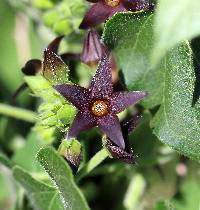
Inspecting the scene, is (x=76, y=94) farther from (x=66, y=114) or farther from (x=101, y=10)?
(x=101, y=10)

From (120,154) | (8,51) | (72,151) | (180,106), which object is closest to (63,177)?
(72,151)

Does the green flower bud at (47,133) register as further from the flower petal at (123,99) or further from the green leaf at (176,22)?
the green leaf at (176,22)

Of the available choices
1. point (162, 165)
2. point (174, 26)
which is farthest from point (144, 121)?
point (174, 26)

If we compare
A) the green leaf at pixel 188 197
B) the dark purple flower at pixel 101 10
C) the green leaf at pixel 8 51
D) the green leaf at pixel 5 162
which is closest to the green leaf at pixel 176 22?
the dark purple flower at pixel 101 10

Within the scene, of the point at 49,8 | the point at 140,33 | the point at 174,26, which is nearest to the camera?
the point at 174,26

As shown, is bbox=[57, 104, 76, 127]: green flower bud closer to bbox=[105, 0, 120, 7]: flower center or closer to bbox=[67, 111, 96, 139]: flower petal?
bbox=[67, 111, 96, 139]: flower petal

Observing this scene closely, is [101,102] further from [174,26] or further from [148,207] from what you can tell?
[148,207]

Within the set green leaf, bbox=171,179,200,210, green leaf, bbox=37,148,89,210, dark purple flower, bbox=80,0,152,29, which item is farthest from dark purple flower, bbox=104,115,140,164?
green leaf, bbox=171,179,200,210
